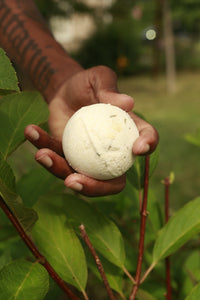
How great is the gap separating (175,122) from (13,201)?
13.9 ft

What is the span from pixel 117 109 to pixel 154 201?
0.26 meters

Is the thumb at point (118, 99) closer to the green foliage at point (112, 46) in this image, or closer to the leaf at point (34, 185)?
the leaf at point (34, 185)

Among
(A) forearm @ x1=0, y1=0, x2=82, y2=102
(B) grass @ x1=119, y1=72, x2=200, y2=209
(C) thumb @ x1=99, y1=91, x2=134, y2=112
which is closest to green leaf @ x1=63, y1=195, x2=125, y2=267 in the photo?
(C) thumb @ x1=99, y1=91, x2=134, y2=112

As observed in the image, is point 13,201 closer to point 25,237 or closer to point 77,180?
point 25,237

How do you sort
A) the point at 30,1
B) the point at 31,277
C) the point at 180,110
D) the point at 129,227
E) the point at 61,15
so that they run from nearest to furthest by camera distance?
the point at 31,277
the point at 129,227
the point at 30,1
the point at 180,110
the point at 61,15

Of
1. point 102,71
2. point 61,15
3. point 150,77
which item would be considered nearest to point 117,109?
point 102,71

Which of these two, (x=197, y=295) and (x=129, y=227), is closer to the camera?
(x=197, y=295)

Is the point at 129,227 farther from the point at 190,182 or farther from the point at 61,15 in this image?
the point at 61,15

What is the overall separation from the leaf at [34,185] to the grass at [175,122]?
1.87m

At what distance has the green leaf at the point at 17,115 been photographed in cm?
73

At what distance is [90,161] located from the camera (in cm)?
82

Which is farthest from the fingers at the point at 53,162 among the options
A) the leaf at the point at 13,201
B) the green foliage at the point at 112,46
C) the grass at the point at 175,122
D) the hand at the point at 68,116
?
the green foliage at the point at 112,46

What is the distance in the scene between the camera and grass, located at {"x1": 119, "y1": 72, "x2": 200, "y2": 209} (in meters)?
3.01

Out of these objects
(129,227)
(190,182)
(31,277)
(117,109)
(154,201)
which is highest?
(117,109)
